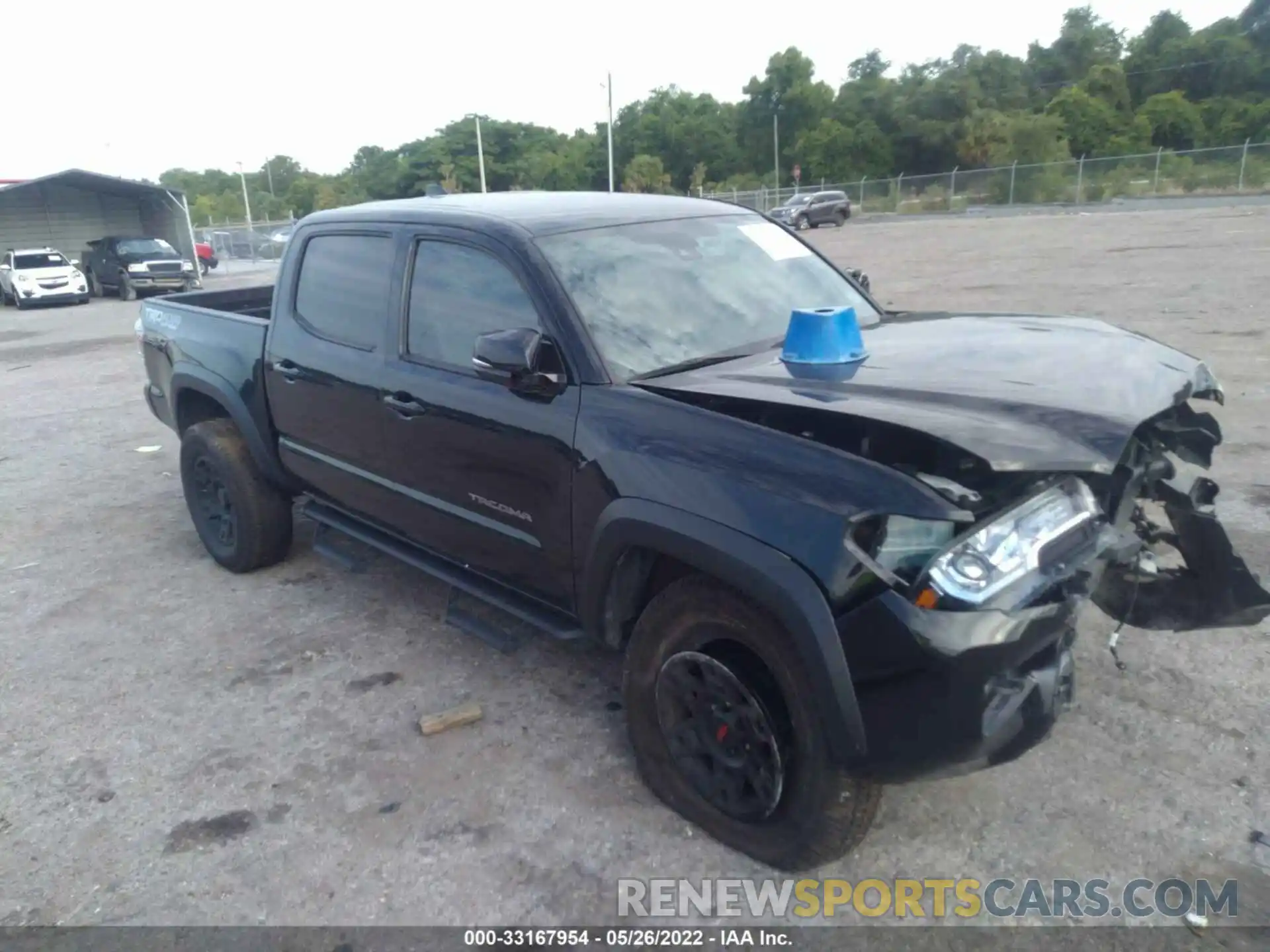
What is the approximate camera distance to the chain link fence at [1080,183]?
3678 centimetres

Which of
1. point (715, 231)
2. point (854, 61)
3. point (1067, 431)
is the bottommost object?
point (1067, 431)

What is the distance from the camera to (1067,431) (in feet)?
8.47

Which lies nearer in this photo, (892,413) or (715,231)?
(892,413)

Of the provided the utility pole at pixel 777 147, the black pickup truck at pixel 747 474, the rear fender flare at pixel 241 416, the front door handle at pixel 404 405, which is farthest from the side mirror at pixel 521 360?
the utility pole at pixel 777 147

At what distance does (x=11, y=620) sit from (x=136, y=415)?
212 inches

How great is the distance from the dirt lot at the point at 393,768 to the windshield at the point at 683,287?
3.87 feet

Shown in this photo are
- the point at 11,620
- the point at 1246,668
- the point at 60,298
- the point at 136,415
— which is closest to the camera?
the point at 1246,668

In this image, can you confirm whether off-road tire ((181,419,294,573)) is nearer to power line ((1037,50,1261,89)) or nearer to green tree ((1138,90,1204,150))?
green tree ((1138,90,1204,150))

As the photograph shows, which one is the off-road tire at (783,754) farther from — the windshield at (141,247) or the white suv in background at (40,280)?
the windshield at (141,247)

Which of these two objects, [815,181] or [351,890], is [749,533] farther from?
[815,181]

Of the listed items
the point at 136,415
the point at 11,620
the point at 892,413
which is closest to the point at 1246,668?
the point at 892,413

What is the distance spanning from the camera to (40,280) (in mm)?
25109

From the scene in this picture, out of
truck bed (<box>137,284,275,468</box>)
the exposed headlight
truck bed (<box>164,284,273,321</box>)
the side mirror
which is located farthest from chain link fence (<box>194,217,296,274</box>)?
the exposed headlight

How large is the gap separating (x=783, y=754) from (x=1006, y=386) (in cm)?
122
